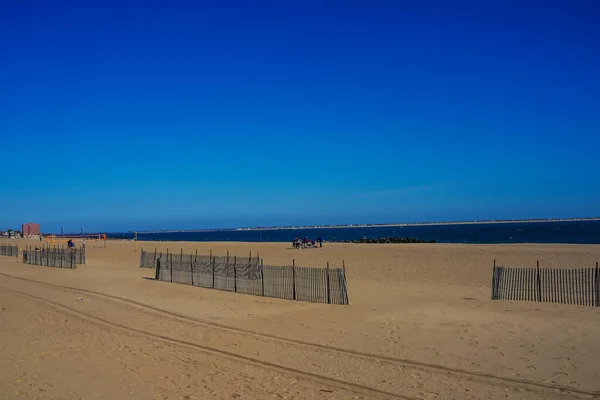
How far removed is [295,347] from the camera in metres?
12.0

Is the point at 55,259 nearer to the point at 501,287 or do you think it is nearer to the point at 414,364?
the point at 501,287

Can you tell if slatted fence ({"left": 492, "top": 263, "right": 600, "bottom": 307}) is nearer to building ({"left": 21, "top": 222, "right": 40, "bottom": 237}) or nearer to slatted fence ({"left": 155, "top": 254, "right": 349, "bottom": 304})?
slatted fence ({"left": 155, "top": 254, "right": 349, "bottom": 304})

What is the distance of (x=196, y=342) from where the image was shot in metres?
12.6

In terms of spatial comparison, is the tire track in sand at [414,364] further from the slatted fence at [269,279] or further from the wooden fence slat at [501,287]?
the wooden fence slat at [501,287]

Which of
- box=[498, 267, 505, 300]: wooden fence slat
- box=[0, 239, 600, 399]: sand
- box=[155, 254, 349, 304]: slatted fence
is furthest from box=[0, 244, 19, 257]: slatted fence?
box=[498, 267, 505, 300]: wooden fence slat

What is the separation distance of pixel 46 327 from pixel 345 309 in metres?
9.10

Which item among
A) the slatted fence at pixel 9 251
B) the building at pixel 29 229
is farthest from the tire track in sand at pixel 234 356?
the building at pixel 29 229

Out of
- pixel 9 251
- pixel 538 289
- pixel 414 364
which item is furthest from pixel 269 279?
pixel 9 251

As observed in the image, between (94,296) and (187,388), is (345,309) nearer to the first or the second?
(187,388)

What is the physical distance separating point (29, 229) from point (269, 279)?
510 ft

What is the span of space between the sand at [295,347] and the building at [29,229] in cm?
14736

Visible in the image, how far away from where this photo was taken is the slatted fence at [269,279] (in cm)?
1794

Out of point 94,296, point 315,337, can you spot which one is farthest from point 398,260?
point 315,337

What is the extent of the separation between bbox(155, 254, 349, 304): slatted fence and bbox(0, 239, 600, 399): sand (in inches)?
31.8
